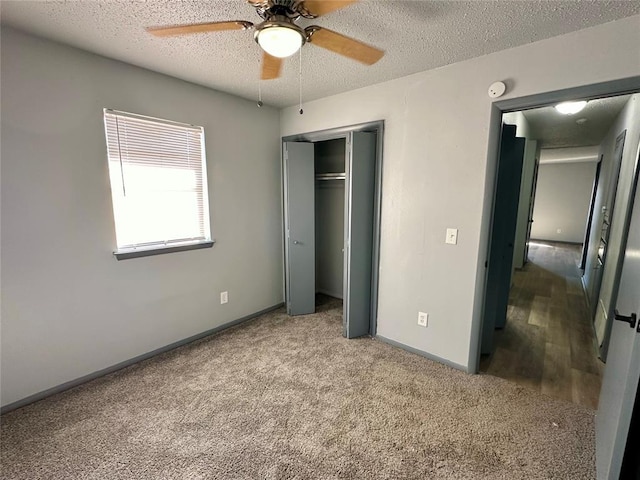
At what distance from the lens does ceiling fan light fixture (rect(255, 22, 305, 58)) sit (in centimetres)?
126

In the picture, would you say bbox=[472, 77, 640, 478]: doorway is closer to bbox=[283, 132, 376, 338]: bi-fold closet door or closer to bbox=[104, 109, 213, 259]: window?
bbox=[283, 132, 376, 338]: bi-fold closet door

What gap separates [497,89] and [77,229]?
3.19m

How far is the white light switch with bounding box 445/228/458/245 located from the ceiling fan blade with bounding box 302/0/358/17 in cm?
176

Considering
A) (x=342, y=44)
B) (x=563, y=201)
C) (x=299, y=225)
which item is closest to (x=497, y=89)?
(x=342, y=44)

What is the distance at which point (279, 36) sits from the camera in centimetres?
128

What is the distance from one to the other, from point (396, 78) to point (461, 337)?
2.31m

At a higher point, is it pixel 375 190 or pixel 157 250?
pixel 375 190

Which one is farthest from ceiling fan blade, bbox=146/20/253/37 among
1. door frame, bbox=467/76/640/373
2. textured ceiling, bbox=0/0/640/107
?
door frame, bbox=467/76/640/373

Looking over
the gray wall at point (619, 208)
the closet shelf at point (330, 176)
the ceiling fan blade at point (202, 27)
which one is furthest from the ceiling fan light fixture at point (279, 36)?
the gray wall at point (619, 208)

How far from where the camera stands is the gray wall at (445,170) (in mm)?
1842

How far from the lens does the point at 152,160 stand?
245 centimetres

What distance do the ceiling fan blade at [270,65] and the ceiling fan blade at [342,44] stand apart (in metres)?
0.29

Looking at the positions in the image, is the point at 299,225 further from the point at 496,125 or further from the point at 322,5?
the point at 322,5

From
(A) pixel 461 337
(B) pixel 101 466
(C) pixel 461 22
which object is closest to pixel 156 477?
(B) pixel 101 466
